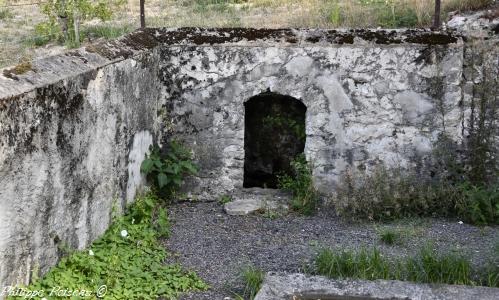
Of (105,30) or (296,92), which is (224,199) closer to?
(296,92)

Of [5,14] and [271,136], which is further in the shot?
[5,14]

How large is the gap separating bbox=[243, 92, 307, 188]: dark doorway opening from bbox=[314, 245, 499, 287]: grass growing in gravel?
244cm

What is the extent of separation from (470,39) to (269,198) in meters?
2.76

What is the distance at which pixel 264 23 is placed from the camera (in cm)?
810

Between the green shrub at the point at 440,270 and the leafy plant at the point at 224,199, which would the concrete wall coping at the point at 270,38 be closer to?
the leafy plant at the point at 224,199

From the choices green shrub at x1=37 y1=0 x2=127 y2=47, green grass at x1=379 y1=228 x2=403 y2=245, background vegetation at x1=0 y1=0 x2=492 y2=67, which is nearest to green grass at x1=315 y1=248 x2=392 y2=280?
green grass at x1=379 y1=228 x2=403 y2=245

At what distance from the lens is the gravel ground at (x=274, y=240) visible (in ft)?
17.1

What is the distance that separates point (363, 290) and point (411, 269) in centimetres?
56

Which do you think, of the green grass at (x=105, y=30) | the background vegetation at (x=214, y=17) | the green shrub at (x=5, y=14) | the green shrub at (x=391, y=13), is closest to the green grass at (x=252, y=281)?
the background vegetation at (x=214, y=17)

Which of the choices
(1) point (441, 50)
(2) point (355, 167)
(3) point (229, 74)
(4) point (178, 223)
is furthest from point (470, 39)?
(4) point (178, 223)

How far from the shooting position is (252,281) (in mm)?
4734

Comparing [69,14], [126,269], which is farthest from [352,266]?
[69,14]

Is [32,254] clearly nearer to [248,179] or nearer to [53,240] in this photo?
[53,240]

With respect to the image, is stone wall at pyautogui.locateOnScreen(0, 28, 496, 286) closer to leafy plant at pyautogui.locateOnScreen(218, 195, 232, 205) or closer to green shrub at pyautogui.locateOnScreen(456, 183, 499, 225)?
leafy plant at pyautogui.locateOnScreen(218, 195, 232, 205)
